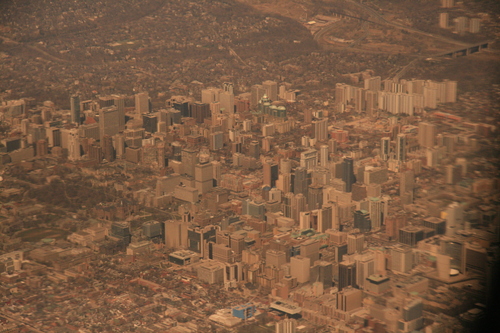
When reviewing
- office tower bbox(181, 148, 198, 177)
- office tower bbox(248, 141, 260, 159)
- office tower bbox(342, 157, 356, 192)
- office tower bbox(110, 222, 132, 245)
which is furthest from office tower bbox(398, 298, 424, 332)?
office tower bbox(248, 141, 260, 159)

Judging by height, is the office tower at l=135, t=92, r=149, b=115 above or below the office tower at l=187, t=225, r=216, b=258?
above

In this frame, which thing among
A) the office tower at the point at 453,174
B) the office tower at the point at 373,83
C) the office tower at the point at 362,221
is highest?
the office tower at the point at 373,83

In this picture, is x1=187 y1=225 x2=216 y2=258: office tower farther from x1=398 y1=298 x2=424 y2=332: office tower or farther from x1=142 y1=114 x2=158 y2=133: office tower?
x1=142 y1=114 x2=158 y2=133: office tower

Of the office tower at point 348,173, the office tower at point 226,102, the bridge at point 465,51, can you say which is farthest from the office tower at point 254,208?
the bridge at point 465,51

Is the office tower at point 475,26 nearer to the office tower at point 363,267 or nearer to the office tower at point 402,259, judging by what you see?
the office tower at point 402,259

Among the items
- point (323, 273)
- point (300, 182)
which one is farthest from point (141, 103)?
point (323, 273)
